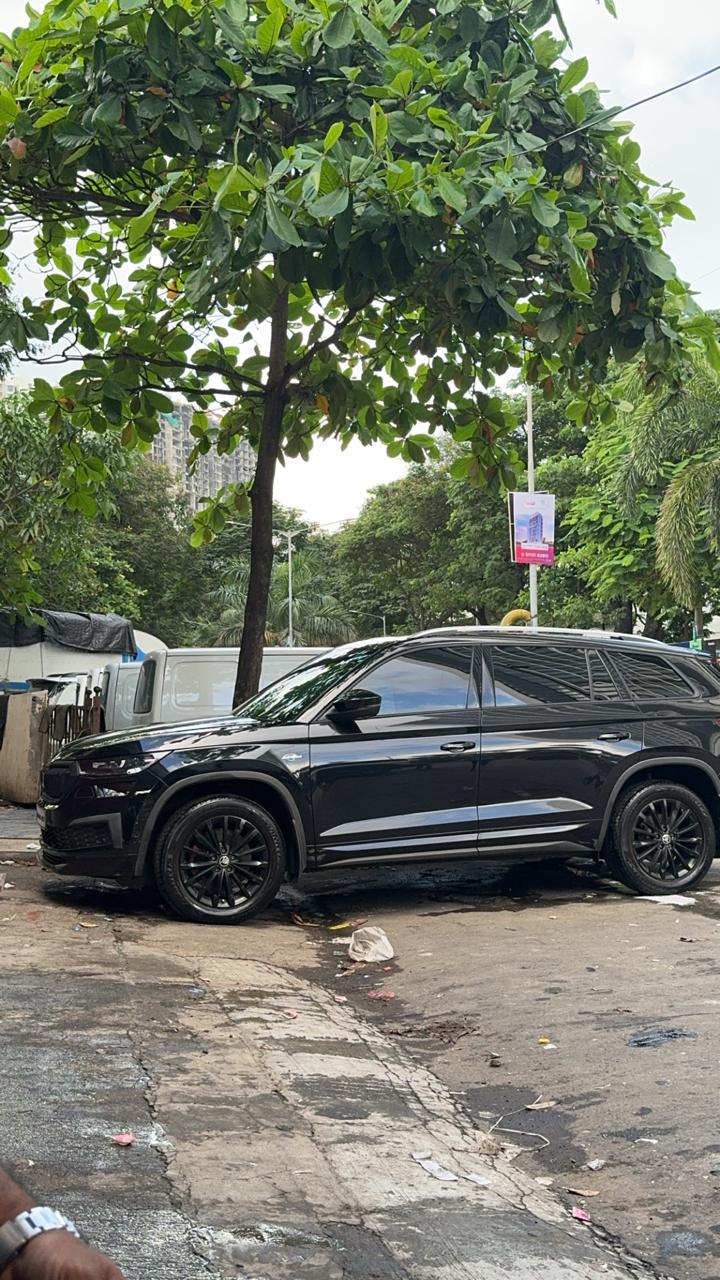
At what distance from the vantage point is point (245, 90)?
775cm

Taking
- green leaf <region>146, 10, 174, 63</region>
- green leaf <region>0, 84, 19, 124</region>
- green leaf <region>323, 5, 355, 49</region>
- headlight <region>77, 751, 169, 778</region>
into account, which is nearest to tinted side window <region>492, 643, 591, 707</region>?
headlight <region>77, 751, 169, 778</region>

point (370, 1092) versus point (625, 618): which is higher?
point (625, 618)

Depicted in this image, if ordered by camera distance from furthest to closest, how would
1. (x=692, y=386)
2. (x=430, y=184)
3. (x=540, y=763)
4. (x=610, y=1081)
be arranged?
(x=692, y=386)
(x=540, y=763)
(x=430, y=184)
(x=610, y=1081)

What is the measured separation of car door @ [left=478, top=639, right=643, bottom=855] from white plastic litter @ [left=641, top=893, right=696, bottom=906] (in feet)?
1.79

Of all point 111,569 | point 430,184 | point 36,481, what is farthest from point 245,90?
point 111,569

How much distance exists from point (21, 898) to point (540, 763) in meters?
3.46

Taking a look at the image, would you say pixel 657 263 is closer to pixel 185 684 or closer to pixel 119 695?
pixel 185 684

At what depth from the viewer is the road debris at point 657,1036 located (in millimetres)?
5336

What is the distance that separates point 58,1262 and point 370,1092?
3.86 metres

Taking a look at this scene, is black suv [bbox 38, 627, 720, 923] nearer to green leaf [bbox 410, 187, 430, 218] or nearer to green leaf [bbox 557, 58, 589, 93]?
green leaf [bbox 410, 187, 430, 218]

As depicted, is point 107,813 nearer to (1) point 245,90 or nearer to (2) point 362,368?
(1) point 245,90

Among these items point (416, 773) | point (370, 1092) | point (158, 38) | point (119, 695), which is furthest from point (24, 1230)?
point (119, 695)

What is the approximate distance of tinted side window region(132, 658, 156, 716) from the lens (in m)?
13.5

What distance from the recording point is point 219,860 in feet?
26.5
